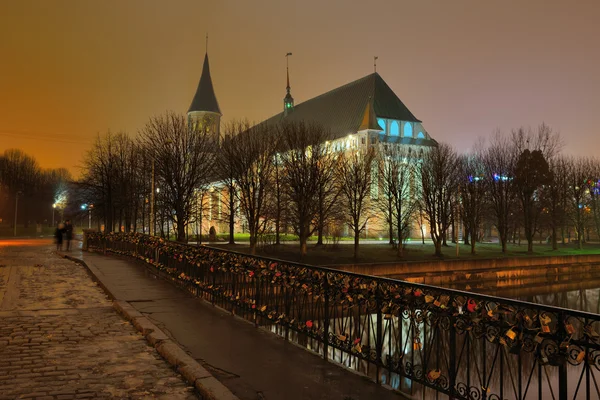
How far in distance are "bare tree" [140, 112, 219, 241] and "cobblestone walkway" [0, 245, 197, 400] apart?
814 inches

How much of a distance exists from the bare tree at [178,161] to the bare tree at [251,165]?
2263 mm

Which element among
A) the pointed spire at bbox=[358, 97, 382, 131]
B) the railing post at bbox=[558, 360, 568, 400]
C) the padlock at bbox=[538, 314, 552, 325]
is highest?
the pointed spire at bbox=[358, 97, 382, 131]

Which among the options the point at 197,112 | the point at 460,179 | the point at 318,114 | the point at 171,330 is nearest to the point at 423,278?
the point at 460,179

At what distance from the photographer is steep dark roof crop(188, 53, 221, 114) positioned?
10019 centimetres

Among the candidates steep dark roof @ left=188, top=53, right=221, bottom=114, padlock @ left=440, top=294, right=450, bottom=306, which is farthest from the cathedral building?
padlock @ left=440, top=294, right=450, bottom=306

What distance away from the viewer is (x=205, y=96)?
101 m

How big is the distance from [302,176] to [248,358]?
94.3 feet

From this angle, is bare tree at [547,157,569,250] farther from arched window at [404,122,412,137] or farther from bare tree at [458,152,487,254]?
arched window at [404,122,412,137]

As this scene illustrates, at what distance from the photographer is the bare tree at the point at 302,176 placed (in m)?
34.6

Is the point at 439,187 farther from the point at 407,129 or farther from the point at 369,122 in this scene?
the point at 407,129

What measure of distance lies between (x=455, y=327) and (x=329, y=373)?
181 centimetres

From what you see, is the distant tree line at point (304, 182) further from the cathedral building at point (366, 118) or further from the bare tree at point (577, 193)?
the cathedral building at point (366, 118)

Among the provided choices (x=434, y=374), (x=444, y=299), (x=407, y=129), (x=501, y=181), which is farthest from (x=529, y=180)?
(x=434, y=374)

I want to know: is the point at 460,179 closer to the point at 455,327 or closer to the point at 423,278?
the point at 423,278
